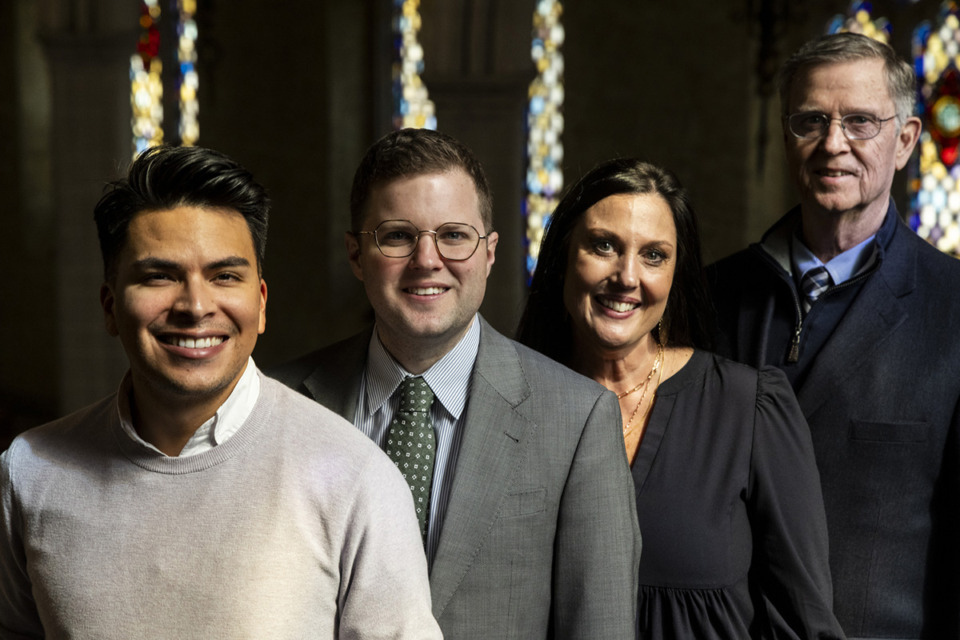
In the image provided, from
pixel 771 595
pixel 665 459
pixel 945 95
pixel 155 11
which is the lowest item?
pixel 771 595

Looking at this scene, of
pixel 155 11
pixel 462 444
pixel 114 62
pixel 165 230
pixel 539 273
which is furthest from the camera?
pixel 155 11

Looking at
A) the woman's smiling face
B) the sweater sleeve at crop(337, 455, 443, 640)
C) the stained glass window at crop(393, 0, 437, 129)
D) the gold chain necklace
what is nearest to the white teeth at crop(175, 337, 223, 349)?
the sweater sleeve at crop(337, 455, 443, 640)

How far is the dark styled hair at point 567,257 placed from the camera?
2271 millimetres

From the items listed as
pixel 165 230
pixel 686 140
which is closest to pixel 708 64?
pixel 686 140

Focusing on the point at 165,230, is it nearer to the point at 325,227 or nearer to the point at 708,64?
the point at 708,64

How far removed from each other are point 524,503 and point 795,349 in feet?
3.08

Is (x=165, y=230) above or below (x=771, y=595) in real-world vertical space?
above

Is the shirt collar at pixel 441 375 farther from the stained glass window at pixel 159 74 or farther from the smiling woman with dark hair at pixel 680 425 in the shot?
the stained glass window at pixel 159 74

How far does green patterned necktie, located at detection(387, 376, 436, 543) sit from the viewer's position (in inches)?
77.0

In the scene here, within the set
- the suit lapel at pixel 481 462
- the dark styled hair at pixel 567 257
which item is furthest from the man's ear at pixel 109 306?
the dark styled hair at pixel 567 257

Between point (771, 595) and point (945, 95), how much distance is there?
18.3 feet

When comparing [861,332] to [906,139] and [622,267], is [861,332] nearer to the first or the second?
[906,139]

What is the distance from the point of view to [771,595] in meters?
2.14

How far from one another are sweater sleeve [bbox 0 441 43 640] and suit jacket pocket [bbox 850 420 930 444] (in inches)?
67.0
